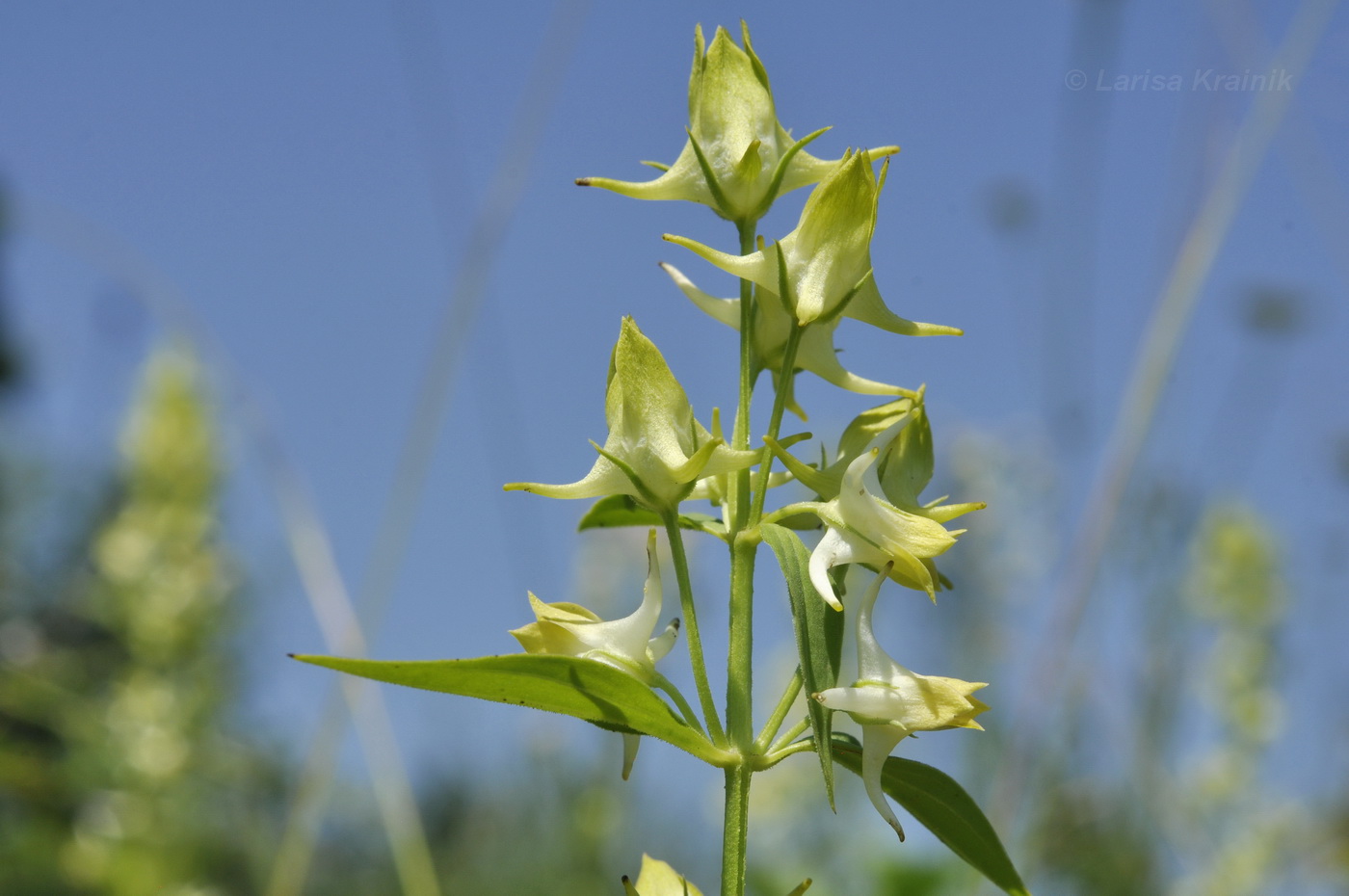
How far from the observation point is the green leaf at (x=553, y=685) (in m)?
0.58

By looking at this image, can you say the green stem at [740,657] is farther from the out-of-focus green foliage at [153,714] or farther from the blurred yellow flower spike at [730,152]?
the out-of-focus green foliage at [153,714]

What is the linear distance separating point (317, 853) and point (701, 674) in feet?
16.9

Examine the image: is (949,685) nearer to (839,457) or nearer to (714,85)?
(839,457)

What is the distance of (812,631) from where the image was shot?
2.03 ft

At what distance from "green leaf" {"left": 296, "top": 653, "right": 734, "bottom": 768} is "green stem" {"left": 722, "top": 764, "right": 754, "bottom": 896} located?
28 millimetres

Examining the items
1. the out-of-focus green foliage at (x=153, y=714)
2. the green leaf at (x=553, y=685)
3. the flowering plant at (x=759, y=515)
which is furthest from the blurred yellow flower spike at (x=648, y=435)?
the out-of-focus green foliage at (x=153, y=714)

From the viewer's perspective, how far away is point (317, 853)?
205 inches

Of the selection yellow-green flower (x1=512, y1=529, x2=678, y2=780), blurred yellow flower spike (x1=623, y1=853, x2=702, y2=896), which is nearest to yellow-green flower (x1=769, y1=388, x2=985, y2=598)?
yellow-green flower (x1=512, y1=529, x2=678, y2=780)

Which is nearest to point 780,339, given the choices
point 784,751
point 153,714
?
point 784,751

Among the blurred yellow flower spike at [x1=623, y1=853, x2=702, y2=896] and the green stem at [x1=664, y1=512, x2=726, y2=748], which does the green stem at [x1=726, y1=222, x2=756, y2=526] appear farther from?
the blurred yellow flower spike at [x1=623, y1=853, x2=702, y2=896]

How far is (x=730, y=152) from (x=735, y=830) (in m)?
0.44

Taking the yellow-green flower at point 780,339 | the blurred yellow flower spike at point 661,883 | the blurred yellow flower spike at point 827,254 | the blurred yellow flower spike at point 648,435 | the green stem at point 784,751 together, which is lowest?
the blurred yellow flower spike at point 661,883

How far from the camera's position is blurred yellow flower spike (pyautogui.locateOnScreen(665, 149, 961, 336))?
26.0 inches

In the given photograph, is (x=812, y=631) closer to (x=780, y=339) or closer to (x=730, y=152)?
(x=780, y=339)
